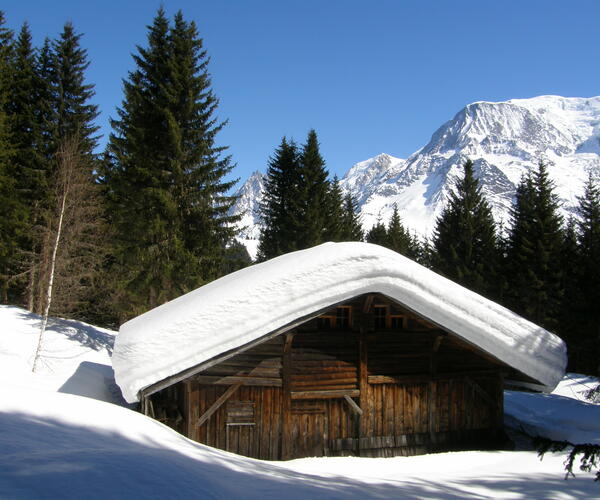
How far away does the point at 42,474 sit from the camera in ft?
11.3

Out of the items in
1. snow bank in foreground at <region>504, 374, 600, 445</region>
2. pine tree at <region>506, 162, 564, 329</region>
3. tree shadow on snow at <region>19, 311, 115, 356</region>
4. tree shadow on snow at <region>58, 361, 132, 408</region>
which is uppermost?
pine tree at <region>506, 162, 564, 329</region>

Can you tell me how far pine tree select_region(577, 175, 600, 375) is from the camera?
913 inches

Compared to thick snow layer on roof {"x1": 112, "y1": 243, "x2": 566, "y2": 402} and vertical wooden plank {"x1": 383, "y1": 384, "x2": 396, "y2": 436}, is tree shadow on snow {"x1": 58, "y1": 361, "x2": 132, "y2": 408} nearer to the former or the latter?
thick snow layer on roof {"x1": 112, "y1": 243, "x2": 566, "y2": 402}

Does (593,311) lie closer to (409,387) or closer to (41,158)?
(409,387)

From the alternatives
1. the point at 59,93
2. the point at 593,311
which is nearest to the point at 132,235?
the point at 59,93

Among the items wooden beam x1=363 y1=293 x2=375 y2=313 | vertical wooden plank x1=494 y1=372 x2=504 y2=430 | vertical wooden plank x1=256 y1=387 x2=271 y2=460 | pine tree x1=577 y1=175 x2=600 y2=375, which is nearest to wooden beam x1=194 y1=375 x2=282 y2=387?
vertical wooden plank x1=256 y1=387 x2=271 y2=460

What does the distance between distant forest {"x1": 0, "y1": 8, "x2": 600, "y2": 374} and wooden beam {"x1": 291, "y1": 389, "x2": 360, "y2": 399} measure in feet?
29.7

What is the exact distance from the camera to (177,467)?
169 inches

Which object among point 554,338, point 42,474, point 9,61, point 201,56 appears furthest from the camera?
point 9,61

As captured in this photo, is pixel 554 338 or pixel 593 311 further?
pixel 593 311

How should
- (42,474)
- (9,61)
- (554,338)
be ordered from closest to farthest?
1. (42,474)
2. (554,338)
3. (9,61)

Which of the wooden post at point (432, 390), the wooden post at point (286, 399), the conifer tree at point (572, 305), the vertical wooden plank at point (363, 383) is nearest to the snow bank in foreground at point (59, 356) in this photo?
the wooden post at point (286, 399)

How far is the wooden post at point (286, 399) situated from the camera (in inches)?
356

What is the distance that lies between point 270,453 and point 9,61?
978 inches
